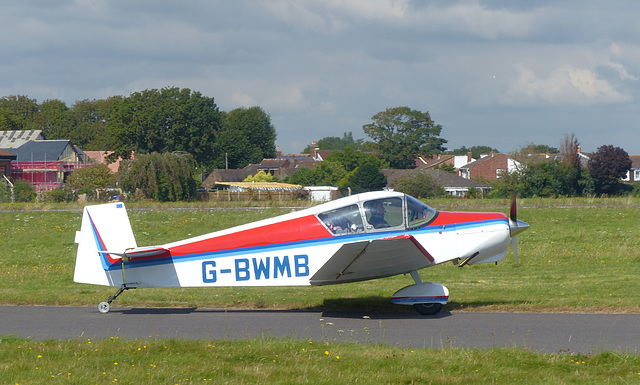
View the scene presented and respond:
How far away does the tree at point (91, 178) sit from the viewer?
63.0m

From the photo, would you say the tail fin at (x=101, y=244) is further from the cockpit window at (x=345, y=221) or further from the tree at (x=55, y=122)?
the tree at (x=55, y=122)

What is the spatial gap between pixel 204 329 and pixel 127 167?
50.2 metres

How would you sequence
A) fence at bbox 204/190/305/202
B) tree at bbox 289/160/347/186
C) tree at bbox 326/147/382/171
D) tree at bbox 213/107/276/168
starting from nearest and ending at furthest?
fence at bbox 204/190/305/202 < tree at bbox 289/160/347/186 < tree at bbox 326/147/382/171 < tree at bbox 213/107/276/168

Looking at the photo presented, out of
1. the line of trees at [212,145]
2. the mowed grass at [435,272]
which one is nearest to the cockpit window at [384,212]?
the mowed grass at [435,272]

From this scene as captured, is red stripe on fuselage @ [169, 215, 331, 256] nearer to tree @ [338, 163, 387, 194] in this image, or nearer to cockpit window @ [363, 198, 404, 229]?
cockpit window @ [363, 198, 404, 229]

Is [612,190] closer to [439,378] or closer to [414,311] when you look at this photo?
[414,311]

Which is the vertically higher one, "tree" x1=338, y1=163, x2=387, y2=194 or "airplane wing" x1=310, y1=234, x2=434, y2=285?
"tree" x1=338, y1=163, x2=387, y2=194

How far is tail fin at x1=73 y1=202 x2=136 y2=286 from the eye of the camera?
10.2m

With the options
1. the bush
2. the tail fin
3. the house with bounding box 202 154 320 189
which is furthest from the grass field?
the house with bounding box 202 154 320 189

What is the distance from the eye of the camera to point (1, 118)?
102 meters

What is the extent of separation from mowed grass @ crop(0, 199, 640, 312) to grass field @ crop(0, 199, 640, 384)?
0.12 feet

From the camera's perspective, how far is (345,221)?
9.96m

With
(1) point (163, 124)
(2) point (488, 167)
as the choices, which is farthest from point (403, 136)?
(1) point (163, 124)

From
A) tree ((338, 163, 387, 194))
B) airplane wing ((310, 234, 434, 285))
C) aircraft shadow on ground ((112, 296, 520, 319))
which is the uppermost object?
tree ((338, 163, 387, 194))
